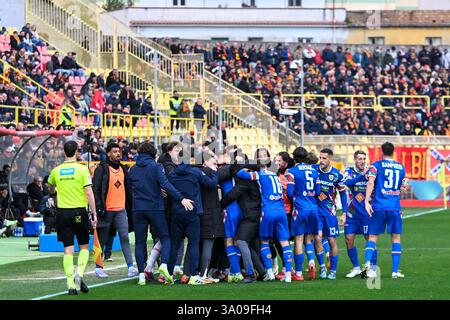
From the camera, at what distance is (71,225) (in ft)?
62.7

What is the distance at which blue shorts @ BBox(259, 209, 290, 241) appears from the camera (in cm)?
2097

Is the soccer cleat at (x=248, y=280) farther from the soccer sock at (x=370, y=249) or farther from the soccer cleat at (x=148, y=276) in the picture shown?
the soccer sock at (x=370, y=249)

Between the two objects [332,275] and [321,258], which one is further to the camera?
[321,258]

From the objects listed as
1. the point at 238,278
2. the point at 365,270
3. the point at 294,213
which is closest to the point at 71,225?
the point at 238,278

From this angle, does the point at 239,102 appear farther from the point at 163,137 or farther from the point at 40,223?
the point at 40,223

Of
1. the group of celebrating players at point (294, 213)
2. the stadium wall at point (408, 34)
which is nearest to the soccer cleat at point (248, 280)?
the group of celebrating players at point (294, 213)

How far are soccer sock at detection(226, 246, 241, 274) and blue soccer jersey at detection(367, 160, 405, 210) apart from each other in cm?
230

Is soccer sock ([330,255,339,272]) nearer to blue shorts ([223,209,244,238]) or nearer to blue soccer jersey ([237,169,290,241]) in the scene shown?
blue soccer jersey ([237,169,290,241])

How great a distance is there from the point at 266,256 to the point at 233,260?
516 millimetres

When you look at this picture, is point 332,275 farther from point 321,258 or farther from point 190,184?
point 190,184

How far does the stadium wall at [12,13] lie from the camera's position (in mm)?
47438

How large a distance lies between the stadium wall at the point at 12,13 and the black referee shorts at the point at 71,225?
1140 inches

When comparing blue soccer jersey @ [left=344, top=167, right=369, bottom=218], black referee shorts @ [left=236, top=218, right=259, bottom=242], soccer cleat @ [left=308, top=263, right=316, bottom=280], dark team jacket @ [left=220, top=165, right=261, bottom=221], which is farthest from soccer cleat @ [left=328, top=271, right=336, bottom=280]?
dark team jacket @ [left=220, top=165, right=261, bottom=221]
